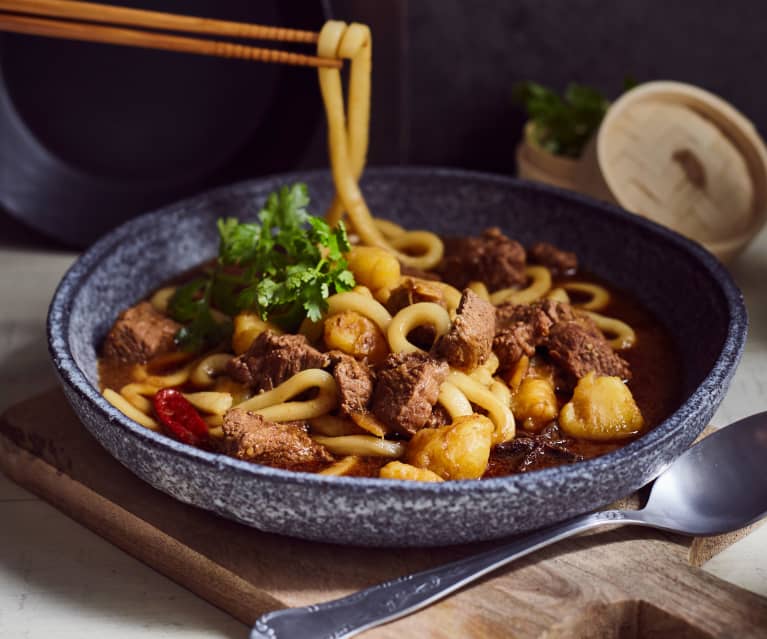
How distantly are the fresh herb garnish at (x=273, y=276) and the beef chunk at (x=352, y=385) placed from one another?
362mm

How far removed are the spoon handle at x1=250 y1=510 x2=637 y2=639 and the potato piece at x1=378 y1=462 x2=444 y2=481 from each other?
322 mm

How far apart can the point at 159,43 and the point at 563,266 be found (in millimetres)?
2351

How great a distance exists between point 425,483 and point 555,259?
2.42m

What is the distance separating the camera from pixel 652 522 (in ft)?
11.8

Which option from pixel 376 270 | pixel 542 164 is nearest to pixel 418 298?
pixel 376 270

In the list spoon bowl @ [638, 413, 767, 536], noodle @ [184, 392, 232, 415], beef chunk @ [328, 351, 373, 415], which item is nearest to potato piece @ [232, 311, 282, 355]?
noodle @ [184, 392, 232, 415]

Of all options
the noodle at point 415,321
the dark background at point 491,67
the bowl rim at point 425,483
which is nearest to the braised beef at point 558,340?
the noodle at point 415,321

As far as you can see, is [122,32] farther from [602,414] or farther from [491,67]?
[491,67]

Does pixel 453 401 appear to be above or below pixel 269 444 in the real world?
above

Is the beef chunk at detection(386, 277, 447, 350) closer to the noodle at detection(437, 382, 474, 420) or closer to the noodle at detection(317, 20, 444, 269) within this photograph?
the noodle at detection(437, 382, 474, 420)

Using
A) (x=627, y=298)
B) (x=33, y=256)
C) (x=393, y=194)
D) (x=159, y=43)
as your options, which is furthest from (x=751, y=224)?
(x=33, y=256)

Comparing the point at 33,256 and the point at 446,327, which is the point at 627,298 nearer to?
the point at 446,327

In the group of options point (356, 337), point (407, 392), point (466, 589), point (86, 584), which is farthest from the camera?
point (356, 337)

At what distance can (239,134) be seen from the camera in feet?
23.0
